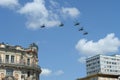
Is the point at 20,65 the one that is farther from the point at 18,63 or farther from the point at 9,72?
the point at 9,72

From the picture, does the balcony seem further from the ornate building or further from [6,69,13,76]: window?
[6,69,13,76]: window

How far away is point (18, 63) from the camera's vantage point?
102562mm

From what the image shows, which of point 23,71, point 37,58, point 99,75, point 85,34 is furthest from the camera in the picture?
point 37,58

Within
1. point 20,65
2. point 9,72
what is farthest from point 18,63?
point 9,72

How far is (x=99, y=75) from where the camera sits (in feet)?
314

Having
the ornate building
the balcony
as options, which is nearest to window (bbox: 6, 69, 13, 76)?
the ornate building

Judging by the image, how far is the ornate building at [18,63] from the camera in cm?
9998

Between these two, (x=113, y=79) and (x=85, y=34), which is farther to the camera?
(x=113, y=79)

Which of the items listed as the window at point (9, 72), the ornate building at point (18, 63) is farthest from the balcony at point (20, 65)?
the window at point (9, 72)

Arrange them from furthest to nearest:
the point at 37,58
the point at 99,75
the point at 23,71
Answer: the point at 37,58 < the point at 23,71 < the point at 99,75

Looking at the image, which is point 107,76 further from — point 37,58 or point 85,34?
point 85,34

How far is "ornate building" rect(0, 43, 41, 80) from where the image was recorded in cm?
9998

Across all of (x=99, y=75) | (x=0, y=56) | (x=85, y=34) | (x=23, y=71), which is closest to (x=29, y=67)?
(x=23, y=71)

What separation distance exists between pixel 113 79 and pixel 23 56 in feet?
86.6
